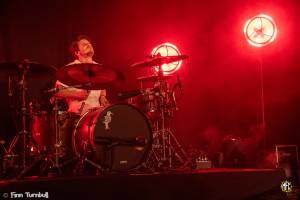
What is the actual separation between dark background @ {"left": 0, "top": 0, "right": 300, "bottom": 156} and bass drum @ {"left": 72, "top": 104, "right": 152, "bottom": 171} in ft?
7.60

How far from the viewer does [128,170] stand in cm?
440

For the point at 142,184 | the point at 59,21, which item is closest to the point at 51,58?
the point at 59,21

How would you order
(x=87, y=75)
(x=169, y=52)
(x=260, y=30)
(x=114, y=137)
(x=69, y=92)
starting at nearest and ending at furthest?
(x=114, y=137), (x=87, y=75), (x=69, y=92), (x=260, y=30), (x=169, y=52)

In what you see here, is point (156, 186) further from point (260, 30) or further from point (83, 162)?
point (260, 30)

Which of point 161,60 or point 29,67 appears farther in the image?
point 161,60

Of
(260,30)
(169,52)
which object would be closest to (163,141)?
(169,52)

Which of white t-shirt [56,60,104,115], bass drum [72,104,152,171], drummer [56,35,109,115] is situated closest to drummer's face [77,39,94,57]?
drummer [56,35,109,115]

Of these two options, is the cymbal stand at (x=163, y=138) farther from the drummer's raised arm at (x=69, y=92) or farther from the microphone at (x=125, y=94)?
the drummer's raised arm at (x=69, y=92)

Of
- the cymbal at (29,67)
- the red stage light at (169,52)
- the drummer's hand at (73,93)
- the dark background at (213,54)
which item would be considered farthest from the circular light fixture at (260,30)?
the cymbal at (29,67)

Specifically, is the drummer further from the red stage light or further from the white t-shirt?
the red stage light

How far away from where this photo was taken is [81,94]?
4.94 meters

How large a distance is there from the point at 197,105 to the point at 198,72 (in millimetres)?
583

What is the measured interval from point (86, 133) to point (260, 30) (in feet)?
12.7

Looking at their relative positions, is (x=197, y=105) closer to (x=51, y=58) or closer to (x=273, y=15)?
(x=273, y=15)
